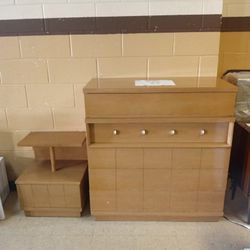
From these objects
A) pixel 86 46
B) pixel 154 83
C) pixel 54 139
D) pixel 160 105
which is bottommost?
pixel 54 139

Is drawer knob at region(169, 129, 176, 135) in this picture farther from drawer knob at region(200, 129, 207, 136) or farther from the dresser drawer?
drawer knob at region(200, 129, 207, 136)

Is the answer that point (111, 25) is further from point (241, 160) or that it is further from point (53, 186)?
point (241, 160)

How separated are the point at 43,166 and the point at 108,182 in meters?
0.63

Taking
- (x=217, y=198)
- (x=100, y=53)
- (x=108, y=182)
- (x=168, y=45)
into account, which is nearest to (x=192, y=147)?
(x=217, y=198)

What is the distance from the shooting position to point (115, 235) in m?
1.80

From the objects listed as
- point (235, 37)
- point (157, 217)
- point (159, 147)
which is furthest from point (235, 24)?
point (157, 217)

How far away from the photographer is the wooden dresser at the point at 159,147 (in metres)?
1.61

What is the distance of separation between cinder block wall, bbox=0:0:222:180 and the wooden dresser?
196mm

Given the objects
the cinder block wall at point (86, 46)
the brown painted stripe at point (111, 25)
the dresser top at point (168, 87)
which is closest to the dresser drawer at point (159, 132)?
the dresser top at point (168, 87)

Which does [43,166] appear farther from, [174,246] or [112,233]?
[174,246]

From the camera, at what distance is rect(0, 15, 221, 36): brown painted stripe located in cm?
186

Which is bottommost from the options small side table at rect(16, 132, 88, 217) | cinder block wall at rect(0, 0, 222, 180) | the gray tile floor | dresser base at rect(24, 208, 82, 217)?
the gray tile floor

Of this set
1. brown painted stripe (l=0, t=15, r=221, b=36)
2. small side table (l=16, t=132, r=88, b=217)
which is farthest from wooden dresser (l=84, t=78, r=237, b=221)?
brown painted stripe (l=0, t=15, r=221, b=36)

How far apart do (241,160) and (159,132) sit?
0.73 metres
